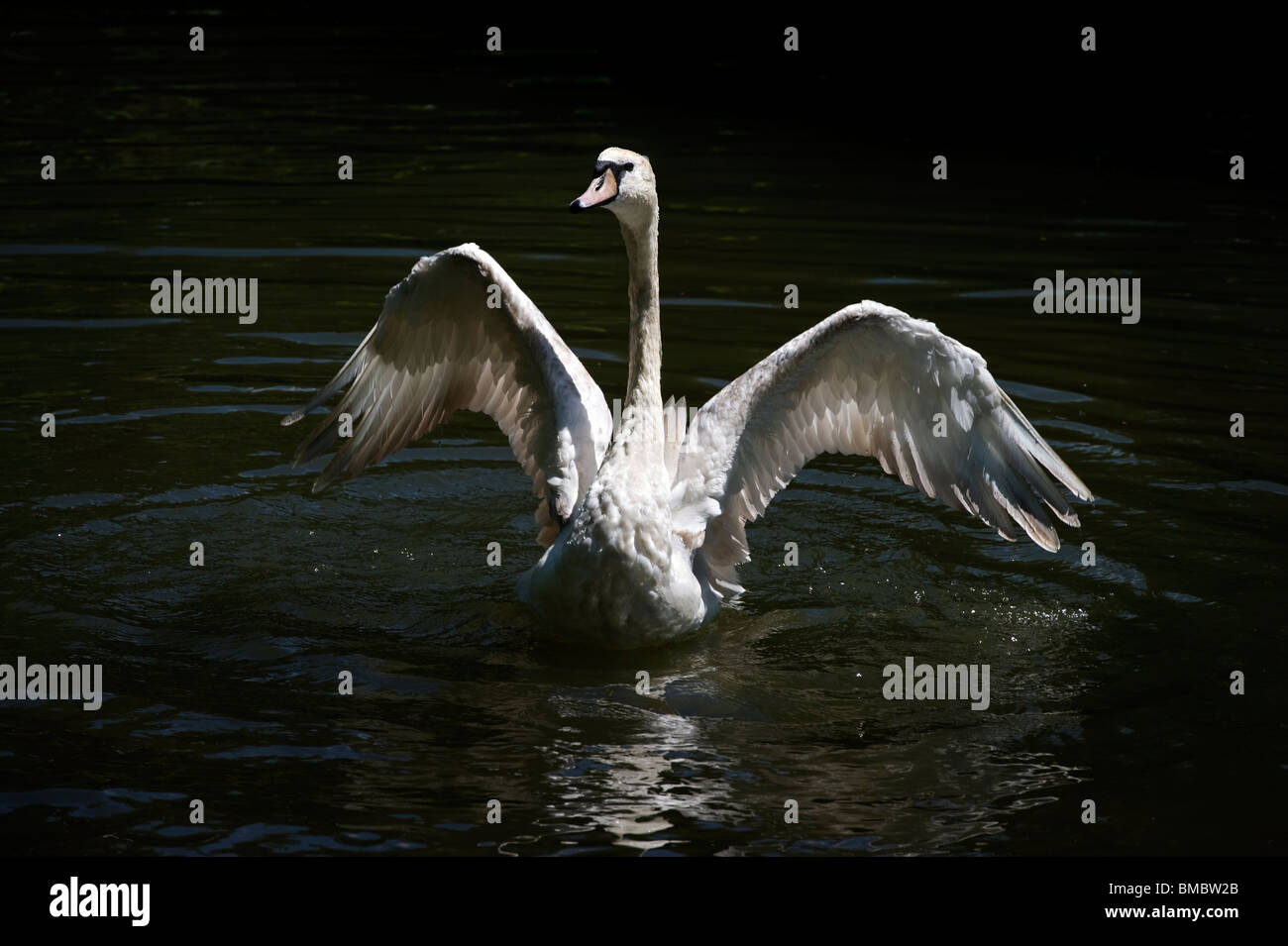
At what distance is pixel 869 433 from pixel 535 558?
1.74 meters

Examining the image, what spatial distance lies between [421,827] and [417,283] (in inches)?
113

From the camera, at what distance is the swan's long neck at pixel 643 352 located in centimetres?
720

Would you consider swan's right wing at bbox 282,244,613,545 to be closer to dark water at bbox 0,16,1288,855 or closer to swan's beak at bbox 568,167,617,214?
dark water at bbox 0,16,1288,855

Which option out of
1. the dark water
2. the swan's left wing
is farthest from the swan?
the dark water

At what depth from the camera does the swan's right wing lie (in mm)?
7562

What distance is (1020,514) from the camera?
7.34m

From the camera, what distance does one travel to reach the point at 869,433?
25.3 ft

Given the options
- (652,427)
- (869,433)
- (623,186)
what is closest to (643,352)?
(652,427)

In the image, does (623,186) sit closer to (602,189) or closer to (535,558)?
(602,189)

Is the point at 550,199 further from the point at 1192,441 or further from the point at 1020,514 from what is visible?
the point at 1020,514

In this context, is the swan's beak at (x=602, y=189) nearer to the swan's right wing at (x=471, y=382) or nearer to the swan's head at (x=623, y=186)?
the swan's head at (x=623, y=186)

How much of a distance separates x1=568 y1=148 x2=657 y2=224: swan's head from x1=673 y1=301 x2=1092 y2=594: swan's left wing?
2.83 ft

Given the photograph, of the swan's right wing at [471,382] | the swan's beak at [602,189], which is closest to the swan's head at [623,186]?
the swan's beak at [602,189]

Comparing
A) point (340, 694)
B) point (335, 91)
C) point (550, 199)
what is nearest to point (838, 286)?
point (550, 199)
